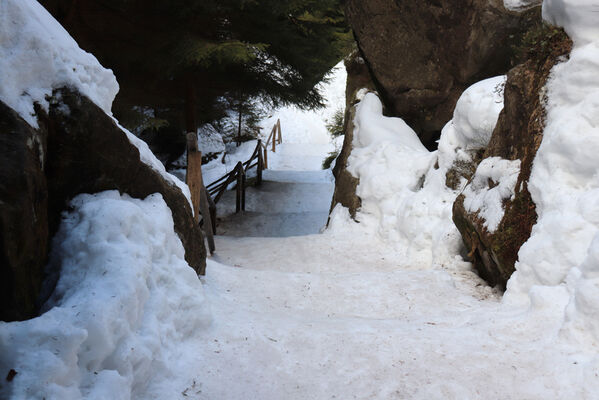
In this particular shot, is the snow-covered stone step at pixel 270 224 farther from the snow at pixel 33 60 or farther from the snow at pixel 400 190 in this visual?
the snow at pixel 33 60

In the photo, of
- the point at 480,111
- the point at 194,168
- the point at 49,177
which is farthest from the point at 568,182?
the point at 194,168

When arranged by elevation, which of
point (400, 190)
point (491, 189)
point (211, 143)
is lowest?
point (211, 143)

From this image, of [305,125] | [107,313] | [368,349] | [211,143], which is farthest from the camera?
[305,125]

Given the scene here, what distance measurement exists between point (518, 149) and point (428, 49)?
197 inches

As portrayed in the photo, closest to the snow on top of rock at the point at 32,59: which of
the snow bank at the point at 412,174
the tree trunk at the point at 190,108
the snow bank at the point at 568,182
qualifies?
the snow bank at the point at 568,182

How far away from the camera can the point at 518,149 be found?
461 centimetres

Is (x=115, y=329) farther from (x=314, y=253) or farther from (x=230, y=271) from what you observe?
(x=314, y=253)

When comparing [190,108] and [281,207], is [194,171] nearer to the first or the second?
[190,108]

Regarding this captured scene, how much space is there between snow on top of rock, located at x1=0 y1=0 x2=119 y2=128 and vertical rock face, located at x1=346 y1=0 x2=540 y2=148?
7250mm

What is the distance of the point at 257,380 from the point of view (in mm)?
2549

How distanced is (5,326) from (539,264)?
3.40 metres

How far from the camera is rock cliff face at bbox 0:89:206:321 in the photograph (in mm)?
1991

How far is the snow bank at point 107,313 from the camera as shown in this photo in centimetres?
186

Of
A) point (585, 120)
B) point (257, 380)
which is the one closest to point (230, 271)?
point (257, 380)
